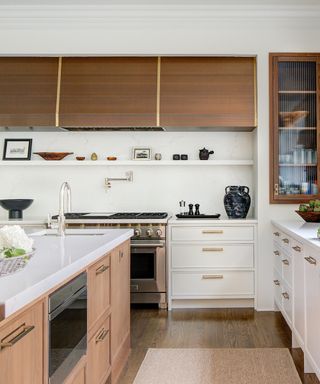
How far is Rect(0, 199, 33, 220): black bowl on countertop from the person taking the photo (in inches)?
168

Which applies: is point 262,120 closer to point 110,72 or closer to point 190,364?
point 110,72

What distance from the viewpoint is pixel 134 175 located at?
453cm

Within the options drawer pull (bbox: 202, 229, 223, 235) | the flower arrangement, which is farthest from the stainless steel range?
the flower arrangement

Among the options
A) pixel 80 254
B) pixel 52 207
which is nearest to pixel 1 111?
pixel 52 207

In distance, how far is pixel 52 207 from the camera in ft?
15.0

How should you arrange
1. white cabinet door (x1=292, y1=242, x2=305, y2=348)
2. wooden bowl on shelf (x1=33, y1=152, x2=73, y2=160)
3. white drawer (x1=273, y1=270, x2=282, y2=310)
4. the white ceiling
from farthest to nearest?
wooden bowl on shelf (x1=33, y1=152, x2=73, y2=160) → the white ceiling → white drawer (x1=273, y1=270, x2=282, y2=310) → white cabinet door (x1=292, y1=242, x2=305, y2=348)

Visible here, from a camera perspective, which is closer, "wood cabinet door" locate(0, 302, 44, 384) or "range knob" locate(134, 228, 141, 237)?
"wood cabinet door" locate(0, 302, 44, 384)

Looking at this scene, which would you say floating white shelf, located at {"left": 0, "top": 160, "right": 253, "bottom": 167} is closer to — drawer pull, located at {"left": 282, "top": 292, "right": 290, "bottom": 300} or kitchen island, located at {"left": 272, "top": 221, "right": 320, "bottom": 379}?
kitchen island, located at {"left": 272, "top": 221, "right": 320, "bottom": 379}

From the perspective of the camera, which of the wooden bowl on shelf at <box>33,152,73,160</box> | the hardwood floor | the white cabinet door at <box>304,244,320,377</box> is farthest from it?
the wooden bowl on shelf at <box>33,152,73,160</box>

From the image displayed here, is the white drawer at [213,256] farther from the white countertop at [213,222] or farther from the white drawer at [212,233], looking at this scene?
the white countertop at [213,222]

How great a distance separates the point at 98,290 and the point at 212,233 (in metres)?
2.06

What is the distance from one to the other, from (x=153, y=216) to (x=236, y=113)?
132 cm

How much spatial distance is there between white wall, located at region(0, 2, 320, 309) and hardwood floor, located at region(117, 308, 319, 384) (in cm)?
42

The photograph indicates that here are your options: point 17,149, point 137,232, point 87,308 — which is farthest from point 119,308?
point 17,149
